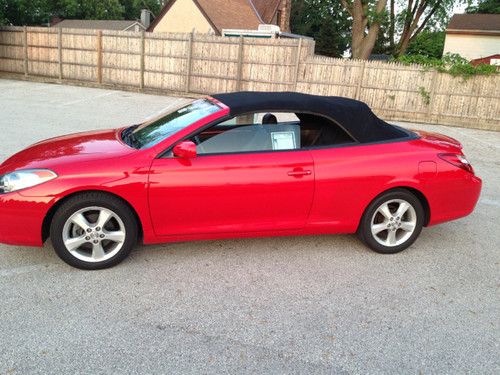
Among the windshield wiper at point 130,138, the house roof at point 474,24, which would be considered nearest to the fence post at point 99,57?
the windshield wiper at point 130,138

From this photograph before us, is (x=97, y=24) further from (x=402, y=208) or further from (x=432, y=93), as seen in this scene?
(x=402, y=208)

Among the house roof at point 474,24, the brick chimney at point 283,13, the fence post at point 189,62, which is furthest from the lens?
the brick chimney at point 283,13

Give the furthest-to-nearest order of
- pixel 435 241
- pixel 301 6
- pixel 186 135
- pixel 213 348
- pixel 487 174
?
pixel 301 6 < pixel 487 174 < pixel 435 241 < pixel 186 135 < pixel 213 348

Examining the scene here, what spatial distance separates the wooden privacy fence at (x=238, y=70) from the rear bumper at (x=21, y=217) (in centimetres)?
1177

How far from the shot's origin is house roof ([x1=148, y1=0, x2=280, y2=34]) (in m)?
24.8

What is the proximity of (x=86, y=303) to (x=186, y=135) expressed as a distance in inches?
58.1

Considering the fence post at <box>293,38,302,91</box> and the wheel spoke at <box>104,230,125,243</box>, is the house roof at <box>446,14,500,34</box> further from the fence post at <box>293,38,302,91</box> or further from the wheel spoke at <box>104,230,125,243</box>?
the wheel spoke at <box>104,230,125,243</box>

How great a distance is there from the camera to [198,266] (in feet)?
12.0

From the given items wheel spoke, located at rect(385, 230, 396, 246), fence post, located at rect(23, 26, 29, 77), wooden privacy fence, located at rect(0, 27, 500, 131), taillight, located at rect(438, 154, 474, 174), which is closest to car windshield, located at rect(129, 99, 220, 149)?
wheel spoke, located at rect(385, 230, 396, 246)

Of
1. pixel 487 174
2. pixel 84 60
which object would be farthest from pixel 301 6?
pixel 487 174

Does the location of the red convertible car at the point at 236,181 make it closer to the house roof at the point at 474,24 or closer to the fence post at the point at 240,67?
the fence post at the point at 240,67

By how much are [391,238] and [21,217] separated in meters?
3.13

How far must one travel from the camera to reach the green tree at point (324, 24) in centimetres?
4291

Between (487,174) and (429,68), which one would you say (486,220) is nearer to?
(487,174)
